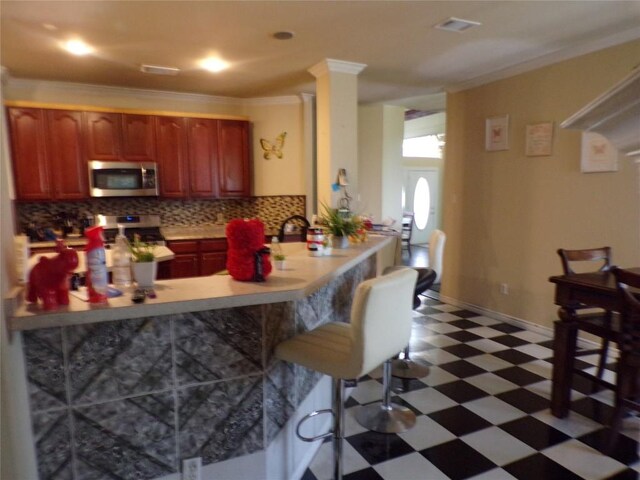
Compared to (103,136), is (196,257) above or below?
below

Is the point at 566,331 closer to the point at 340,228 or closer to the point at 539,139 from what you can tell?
the point at 340,228

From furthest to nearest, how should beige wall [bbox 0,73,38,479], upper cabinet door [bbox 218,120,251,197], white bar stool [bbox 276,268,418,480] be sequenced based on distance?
upper cabinet door [bbox 218,120,251,197] → white bar stool [bbox 276,268,418,480] → beige wall [bbox 0,73,38,479]

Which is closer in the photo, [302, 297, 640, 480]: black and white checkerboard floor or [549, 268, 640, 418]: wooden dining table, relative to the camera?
[302, 297, 640, 480]: black and white checkerboard floor

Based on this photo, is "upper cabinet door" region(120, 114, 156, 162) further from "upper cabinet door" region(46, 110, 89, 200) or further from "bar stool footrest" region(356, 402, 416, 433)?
"bar stool footrest" region(356, 402, 416, 433)

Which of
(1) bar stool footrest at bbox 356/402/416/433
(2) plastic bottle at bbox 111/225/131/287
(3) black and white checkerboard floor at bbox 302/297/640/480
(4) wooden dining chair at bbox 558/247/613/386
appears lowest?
(3) black and white checkerboard floor at bbox 302/297/640/480

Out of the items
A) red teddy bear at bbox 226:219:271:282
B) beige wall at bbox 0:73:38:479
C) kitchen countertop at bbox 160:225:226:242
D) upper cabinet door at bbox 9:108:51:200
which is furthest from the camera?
kitchen countertop at bbox 160:225:226:242

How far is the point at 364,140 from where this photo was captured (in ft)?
19.9

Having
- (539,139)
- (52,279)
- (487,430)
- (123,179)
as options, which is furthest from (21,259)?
(539,139)

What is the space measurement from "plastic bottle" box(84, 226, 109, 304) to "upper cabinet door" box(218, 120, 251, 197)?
354 cm

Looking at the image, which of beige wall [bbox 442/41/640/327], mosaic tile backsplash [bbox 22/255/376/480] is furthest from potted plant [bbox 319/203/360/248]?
beige wall [bbox 442/41/640/327]

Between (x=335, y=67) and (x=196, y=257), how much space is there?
8.10 feet

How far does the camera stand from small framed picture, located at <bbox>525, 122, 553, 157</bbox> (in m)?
3.69

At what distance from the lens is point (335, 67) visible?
3713 millimetres

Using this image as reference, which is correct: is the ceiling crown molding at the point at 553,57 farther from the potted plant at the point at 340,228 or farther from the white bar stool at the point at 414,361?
the potted plant at the point at 340,228
